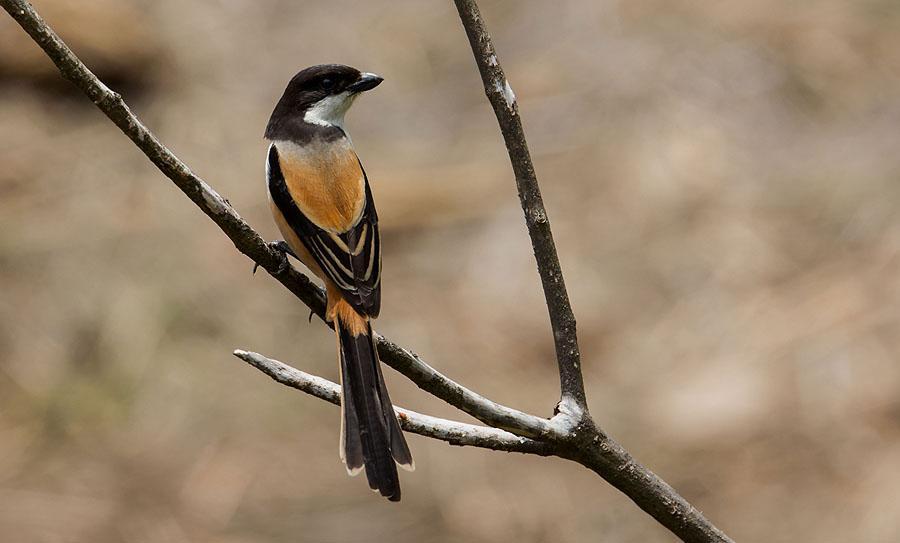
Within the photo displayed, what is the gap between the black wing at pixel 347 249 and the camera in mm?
3496

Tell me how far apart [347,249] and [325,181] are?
1.06 feet

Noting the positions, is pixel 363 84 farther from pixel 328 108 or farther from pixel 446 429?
pixel 446 429

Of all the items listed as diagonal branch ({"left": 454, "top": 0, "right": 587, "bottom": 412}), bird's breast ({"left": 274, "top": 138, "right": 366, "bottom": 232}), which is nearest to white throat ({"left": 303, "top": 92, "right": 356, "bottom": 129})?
bird's breast ({"left": 274, "top": 138, "right": 366, "bottom": 232})

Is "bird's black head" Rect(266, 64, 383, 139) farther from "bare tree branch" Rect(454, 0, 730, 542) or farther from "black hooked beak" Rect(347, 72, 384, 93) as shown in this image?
"bare tree branch" Rect(454, 0, 730, 542)

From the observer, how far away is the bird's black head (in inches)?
170

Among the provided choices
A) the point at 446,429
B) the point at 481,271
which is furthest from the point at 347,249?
the point at 481,271

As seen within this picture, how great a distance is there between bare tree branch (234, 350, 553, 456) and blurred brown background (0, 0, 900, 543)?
3.61m

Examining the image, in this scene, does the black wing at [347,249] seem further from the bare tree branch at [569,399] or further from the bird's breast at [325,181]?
the bare tree branch at [569,399]

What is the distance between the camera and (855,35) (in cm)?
908

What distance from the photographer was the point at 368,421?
10.2 feet

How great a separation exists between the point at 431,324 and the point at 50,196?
2.77 meters

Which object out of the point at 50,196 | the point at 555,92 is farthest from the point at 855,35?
the point at 50,196

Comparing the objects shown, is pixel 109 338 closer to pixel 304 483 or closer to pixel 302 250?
pixel 304 483

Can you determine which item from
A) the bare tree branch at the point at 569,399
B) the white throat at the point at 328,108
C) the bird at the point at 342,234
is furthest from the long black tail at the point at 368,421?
the white throat at the point at 328,108
